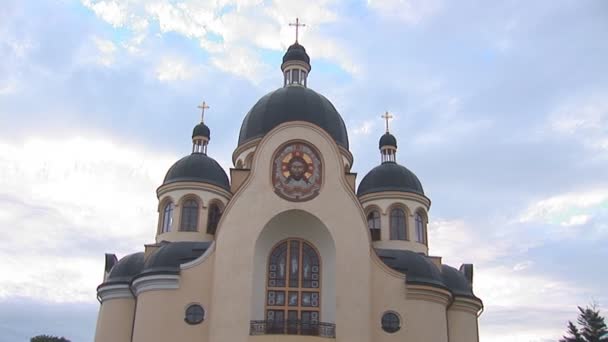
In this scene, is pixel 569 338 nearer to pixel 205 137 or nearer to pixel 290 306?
pixel 290 306

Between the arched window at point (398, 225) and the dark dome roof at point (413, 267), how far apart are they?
11.5 ft

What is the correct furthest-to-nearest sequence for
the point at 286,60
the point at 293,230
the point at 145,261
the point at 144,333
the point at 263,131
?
the point at 286,60 → the point at 263,131 → the point at 145,261 → the point at 293,230 → the point at 144,333

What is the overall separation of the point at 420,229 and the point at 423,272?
5752 mm

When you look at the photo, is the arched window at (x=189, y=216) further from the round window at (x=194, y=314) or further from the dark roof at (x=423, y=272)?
the dark roof at (x=423, y=272)

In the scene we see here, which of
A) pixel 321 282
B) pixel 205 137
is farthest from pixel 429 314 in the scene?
pixel 205 137

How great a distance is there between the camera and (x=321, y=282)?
76.0 feet

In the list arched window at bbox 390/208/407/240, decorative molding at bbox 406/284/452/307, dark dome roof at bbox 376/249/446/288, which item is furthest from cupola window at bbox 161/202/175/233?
decorative molding at bbox 406/284/452/307

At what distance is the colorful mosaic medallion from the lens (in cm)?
2333

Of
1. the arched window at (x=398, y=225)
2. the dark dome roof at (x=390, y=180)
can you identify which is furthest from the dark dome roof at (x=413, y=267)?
the dark dome roof at (x=390, y=180)

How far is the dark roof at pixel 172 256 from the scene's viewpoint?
23422 mm

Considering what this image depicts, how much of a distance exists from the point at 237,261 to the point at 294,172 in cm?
395

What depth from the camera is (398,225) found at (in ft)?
96.2

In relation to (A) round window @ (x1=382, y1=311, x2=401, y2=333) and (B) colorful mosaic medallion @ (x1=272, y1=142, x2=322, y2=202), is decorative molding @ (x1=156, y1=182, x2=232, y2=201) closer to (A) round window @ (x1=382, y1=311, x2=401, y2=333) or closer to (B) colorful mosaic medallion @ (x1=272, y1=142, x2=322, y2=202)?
(B) colorful mosaic medallion @ (x1=272, y1=142, x2=322, y2=202)

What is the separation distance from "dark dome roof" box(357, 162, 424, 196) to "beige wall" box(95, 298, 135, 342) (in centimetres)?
1190
